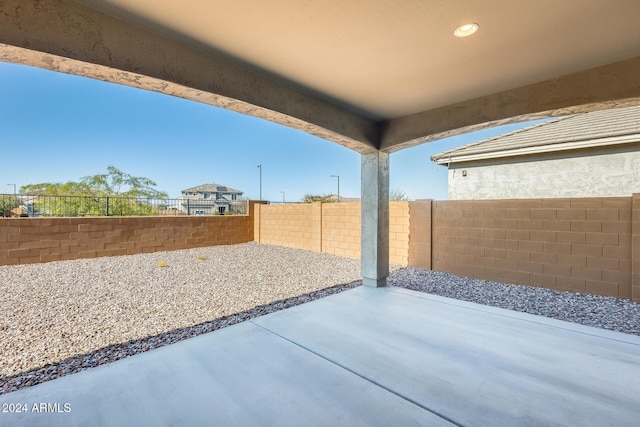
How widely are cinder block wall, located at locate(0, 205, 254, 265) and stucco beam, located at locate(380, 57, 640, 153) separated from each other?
775 cm

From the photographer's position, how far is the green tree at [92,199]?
7285 mm

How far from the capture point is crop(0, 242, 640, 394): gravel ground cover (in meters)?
2.63

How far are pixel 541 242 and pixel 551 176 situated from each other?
3.24 meters

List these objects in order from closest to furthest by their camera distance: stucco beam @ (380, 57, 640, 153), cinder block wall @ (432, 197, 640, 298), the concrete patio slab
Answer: the concrete patio slab, stucco beam @ (380, 57, 640, 153), cinder block wall @ (432, 197, 640, 298)

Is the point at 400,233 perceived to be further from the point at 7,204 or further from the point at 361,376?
the point at 7,204

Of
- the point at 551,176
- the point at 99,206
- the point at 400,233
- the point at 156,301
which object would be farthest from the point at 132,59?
the point at 551,176

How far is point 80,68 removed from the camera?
6.40ft

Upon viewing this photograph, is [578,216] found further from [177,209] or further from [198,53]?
[177,209]

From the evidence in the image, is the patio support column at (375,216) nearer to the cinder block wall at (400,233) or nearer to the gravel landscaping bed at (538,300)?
the gravel landscaping bed at (538,300)

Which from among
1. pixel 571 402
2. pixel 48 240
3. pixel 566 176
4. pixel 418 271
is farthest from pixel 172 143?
pixel 571 402

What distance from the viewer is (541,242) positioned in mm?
4594

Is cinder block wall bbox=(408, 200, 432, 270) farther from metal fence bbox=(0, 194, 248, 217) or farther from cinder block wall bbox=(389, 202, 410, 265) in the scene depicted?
metal fence bbox=(0, 194, 248, 217)

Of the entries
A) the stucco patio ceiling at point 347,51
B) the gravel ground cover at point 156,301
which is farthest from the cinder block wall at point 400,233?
the stucco patio ceiling at point 347,51

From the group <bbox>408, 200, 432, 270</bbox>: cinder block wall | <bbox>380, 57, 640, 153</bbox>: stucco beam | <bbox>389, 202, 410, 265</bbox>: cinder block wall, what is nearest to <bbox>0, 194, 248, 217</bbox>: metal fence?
<bbox>389, 202, 410, 265</bbox>: cinder block wall
